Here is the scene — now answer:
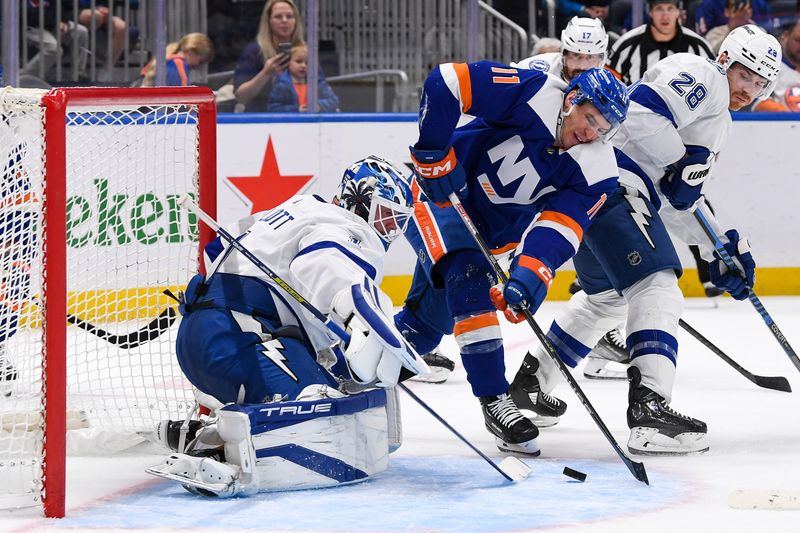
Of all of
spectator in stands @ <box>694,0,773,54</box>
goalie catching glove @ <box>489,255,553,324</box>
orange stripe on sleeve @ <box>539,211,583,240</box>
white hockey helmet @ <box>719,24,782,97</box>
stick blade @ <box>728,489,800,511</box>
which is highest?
spectator in stands @ <box>694,0,773,54</box>

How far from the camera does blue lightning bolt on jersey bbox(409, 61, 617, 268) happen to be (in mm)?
3428

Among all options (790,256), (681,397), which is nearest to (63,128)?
(681,397)

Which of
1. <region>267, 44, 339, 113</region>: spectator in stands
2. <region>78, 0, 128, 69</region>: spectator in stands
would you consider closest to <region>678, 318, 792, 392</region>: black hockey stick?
<region>267, 44, 339, 113</region>: spectator in stands

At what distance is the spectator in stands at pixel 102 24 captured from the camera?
577cm

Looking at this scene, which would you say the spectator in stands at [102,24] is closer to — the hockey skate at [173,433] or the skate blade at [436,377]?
the skate blade at [436,377]

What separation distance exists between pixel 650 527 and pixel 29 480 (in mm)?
1259

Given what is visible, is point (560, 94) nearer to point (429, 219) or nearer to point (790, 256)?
point (429, 219)

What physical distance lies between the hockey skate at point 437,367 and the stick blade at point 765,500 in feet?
5.69

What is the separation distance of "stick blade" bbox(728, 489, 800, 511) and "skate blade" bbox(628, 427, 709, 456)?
45cm

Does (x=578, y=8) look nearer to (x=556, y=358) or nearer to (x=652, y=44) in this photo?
(x=652, y=44)

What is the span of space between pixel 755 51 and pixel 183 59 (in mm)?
2780

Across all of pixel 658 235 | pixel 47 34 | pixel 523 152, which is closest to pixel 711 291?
pixel 658 235

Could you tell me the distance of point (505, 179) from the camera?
356 cm

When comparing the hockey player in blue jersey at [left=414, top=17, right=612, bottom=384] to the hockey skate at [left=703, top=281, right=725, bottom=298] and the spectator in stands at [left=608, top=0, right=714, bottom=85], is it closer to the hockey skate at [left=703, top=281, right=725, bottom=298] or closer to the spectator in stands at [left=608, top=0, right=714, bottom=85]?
the spectator in stands at [left=608, top=0, right=714, bottom=85]
